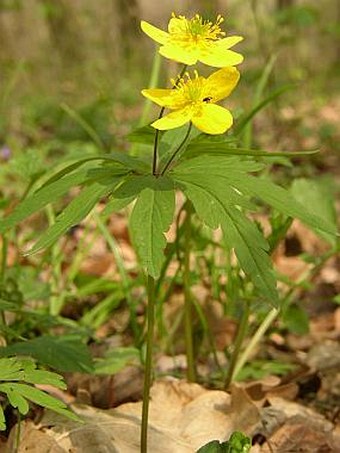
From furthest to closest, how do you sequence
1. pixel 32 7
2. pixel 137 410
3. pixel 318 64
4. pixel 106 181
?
pixel 318 64 → pixel 32 7 → pixel 137 410 → pixel 106 181

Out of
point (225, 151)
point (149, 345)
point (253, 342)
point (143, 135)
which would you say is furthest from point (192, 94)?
point (253, 342)


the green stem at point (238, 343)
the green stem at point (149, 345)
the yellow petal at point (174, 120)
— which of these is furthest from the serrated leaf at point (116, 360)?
the yellow petal at point (174, 120)

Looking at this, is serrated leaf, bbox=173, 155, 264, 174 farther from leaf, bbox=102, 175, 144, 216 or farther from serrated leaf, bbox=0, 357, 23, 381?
serrated leaf, bbox=0, 357, 23, 381

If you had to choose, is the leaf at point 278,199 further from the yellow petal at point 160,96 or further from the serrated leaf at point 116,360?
the serrated leaf at point 116,360

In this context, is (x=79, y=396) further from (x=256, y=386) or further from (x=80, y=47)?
(x=80, y=47)

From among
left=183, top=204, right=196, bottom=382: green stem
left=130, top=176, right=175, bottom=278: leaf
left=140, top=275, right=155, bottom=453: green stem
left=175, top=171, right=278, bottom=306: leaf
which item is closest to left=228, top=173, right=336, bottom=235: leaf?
left=175, top=171, right=278, bottom=306: leaf

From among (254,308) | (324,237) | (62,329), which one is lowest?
(62,329)

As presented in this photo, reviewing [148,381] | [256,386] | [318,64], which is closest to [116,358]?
[256,386]
